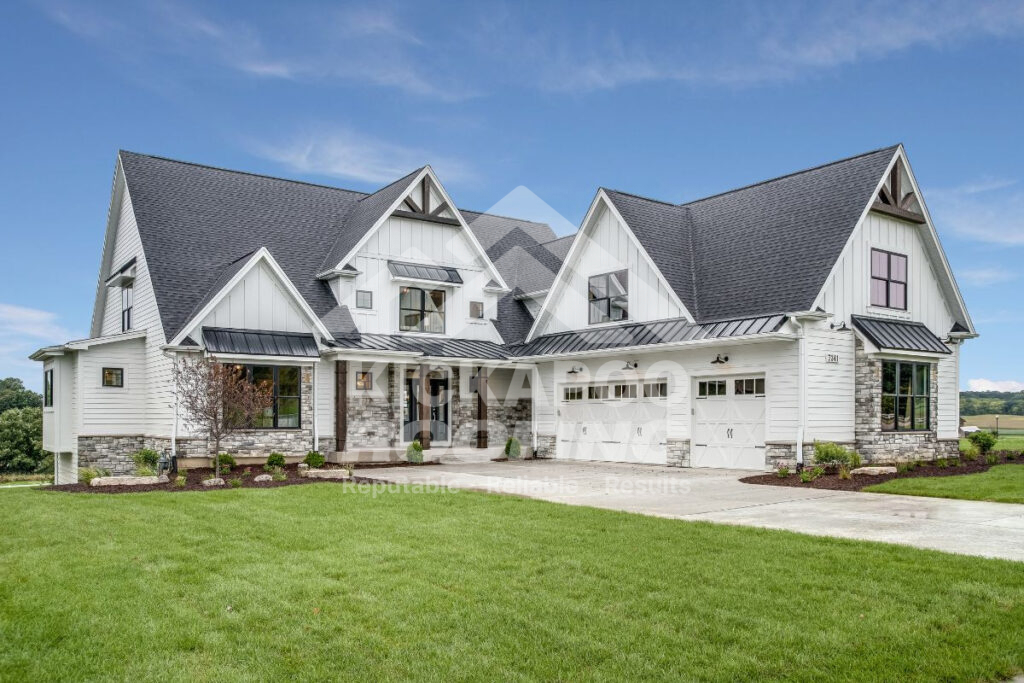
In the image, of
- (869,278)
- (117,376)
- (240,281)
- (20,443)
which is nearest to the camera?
(869,278)

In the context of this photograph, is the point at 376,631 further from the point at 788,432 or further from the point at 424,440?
the point at 424,440

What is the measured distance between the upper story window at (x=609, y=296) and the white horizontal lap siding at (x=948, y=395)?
8.41 m

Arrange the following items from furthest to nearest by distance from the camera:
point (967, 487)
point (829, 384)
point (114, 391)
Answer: point (114, 391), point (829, 384), point (967, 487)

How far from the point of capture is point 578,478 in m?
16.9

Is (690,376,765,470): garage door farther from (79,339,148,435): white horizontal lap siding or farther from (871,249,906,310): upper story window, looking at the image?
(79,339,148,435): white horizontal lap siding

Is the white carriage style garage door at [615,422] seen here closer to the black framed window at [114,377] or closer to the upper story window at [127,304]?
the black framed window at [114,377]

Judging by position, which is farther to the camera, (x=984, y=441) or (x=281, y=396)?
(x=984, y=441)

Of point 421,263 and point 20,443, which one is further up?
point 421,263

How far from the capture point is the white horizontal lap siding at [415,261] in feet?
75.9

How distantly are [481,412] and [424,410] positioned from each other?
204 centimetres

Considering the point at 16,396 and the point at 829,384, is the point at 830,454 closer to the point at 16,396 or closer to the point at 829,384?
the point at 829,384

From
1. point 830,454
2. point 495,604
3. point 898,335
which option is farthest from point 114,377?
point 898,335

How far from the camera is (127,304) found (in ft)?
77.9

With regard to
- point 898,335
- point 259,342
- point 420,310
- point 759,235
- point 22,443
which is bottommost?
point 22,443
